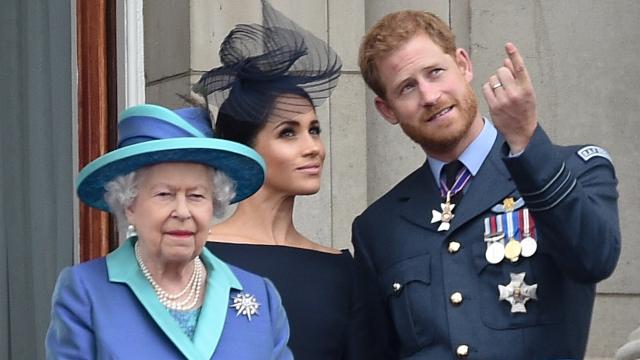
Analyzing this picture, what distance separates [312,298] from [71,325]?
959mm

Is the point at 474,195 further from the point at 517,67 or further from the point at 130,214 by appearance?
the point at 130,214

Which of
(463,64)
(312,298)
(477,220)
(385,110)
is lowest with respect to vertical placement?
(312,298)

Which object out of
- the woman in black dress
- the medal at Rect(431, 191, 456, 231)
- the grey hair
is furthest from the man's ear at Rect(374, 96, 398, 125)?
Result: the grey hair

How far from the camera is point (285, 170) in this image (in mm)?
5129

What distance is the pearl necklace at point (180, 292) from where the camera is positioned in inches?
174

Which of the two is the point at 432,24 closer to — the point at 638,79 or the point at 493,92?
the point at 493,92

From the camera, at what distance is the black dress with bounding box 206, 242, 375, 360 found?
5051 millimetres

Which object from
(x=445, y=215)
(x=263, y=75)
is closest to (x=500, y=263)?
(x=445, y=215)

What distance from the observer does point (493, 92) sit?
456cm

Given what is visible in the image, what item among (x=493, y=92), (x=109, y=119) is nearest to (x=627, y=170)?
(x=109, y=119)

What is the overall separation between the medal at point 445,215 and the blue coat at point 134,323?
0.70 metres

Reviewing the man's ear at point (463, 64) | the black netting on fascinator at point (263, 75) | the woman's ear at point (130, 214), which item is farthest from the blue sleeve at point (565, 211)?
the woman's ear at point (130, 214)

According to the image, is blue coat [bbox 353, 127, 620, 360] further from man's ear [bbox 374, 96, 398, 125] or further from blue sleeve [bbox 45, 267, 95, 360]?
blue sleeve [bbox 45, 267, 95, 360]

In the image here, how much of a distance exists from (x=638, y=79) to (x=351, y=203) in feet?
3.87
